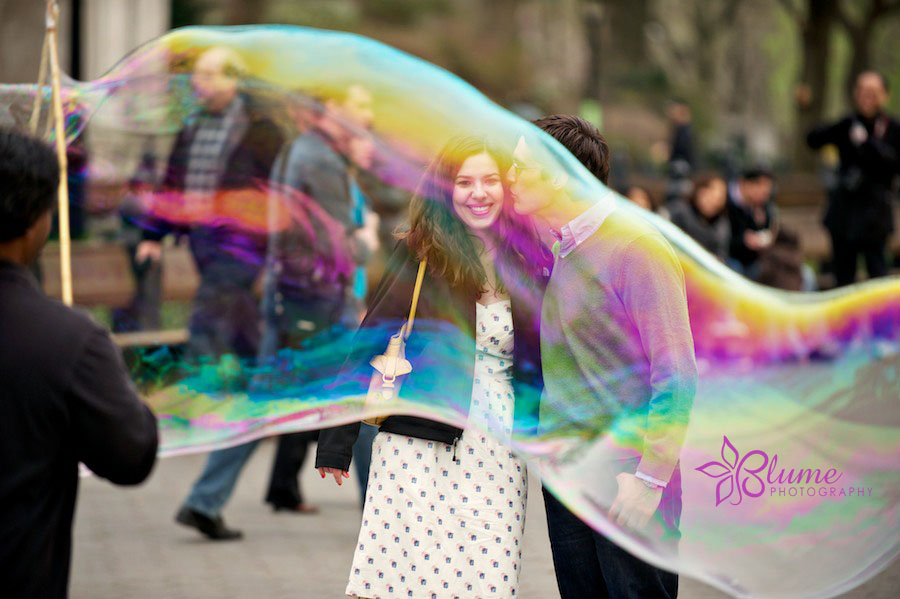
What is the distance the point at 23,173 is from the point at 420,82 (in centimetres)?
208

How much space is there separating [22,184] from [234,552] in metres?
4.03

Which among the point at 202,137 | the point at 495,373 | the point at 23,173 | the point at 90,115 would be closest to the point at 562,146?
the point at 495,373

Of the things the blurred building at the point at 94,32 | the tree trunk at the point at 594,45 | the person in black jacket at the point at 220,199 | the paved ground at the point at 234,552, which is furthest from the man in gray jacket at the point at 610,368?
the blurred building at the point at 94,32

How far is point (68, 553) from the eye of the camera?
9.34ft

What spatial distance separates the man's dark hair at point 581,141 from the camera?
13.4 ft

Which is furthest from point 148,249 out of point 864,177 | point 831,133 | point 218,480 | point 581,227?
point 864,177

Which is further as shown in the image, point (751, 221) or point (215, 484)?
point (751, 221)

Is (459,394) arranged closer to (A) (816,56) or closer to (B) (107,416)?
(B) (107,416)

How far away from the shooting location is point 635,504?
3707 mm

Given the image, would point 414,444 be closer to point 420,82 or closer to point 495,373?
point 495,373

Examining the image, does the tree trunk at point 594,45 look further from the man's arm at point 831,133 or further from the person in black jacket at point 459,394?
the person in black jacket at point 459,394

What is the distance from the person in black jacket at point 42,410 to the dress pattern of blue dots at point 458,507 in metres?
1.27

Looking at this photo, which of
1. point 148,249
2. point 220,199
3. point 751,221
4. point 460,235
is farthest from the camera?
point 751,221

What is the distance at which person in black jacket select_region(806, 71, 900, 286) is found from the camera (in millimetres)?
10070
